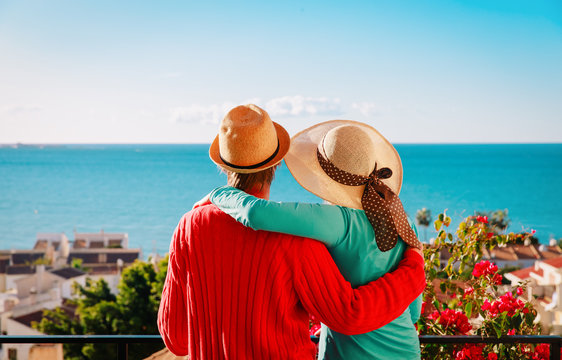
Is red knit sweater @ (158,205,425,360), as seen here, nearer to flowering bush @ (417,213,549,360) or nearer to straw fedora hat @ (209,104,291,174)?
straw fedora hat @ (209,104,291,174)

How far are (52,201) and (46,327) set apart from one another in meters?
64.7

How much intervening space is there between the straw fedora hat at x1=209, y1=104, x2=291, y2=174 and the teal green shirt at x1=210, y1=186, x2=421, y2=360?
8cm

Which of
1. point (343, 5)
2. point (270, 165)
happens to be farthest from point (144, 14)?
point (270, 165)

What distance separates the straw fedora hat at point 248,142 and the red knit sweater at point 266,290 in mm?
130

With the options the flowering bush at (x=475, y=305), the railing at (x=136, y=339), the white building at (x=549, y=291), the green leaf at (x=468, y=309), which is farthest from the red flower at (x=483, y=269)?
the white building at (x=549, y=291)

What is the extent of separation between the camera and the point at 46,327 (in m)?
19.4

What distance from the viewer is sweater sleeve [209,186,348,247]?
3.37ft

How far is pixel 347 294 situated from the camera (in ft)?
3.60

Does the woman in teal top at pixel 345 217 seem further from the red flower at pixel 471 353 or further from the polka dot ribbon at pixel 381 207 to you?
the red flower at pixel 471 353

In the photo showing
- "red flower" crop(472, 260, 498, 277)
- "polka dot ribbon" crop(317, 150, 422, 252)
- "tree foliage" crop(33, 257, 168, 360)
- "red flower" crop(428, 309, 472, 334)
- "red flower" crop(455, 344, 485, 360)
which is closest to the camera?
"polka dot ribbon" crop(317, 150, 422, 252)

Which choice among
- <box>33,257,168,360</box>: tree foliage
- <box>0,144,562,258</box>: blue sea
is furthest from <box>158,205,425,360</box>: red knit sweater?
<box>0,144,562,258</box>: blue sea

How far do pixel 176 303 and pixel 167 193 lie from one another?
261ft

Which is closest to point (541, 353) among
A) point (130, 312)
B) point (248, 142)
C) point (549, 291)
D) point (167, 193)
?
point (248, 142)

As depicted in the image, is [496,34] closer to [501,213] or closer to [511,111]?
[511,111]
